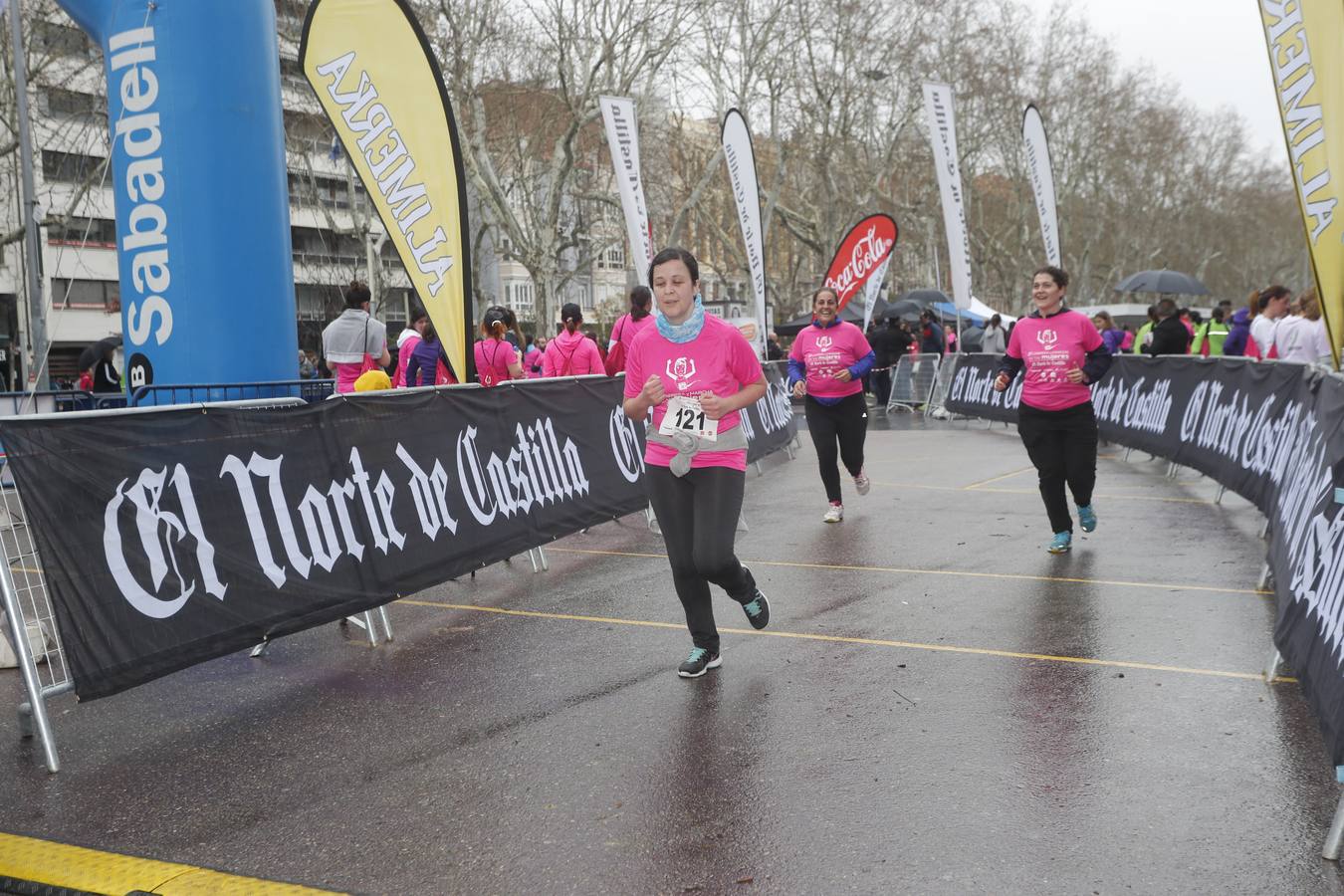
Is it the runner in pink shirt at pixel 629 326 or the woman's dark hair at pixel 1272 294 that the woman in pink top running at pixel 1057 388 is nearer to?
the runner in pink shirt at pixel 629 326

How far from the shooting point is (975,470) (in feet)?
46.5

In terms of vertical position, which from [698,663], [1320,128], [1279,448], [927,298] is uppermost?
[927,298]

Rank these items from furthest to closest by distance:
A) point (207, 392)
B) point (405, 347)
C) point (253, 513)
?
point (405, 347) → point (207, 392) → point (253, 513)

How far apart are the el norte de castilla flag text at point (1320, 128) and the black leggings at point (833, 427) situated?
4134 mm

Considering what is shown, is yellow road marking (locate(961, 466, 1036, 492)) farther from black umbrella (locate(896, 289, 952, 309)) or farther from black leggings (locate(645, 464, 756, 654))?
black umbrella (locate(896, 289, 952, 309))

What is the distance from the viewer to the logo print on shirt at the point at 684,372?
565 cm

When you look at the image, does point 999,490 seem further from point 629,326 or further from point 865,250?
point 865,250

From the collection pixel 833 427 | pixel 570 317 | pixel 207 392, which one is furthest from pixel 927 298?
pixel 207 392

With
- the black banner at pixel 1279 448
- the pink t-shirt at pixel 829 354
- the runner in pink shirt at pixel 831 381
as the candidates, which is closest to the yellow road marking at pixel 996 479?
the black banner at pixel 1279 448

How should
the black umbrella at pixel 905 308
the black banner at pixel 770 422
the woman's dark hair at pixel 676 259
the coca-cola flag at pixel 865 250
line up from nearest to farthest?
the woman's dark hair at pixel 676 259, the black banner at pixel 770 422, the coca-cola flag at pixel 865 250, the black umbrella at pixel 905 308

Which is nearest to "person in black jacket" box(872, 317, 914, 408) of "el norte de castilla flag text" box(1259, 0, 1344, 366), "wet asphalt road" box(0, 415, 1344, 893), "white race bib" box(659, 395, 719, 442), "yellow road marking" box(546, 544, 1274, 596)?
"yellow road marking" box(546, 544, 1274, 596)

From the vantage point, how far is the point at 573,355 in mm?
12242

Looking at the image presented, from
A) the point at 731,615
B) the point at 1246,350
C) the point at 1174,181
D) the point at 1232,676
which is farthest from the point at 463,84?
the point at 1174,181

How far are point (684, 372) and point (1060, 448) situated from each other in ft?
13.4
